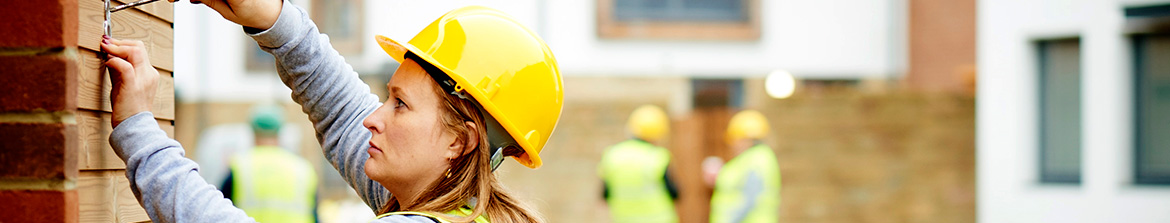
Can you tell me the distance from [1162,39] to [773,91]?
21.2 ft

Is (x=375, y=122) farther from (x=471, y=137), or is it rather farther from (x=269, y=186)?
(x=269, y=186)

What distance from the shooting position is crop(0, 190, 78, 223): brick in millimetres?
1804

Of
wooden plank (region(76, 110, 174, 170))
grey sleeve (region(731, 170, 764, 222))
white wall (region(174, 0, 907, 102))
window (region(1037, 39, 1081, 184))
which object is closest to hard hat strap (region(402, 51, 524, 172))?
wooden plank (region(76, 110, 174, 170))

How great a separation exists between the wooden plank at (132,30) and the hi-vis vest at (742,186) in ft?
25.5

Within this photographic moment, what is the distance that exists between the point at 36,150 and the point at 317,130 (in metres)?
0.74

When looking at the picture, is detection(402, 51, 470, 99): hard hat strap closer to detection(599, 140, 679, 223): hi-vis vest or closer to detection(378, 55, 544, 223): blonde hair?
detection(378, 55, 544, 223): blonde hair

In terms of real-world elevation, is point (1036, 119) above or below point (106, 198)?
below

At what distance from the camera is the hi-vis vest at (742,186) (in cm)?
973

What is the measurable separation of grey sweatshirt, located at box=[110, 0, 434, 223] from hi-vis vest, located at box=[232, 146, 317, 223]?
5.56 metres

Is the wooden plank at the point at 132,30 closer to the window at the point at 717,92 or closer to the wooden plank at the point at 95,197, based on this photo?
the wooden plank at the point at 95,197

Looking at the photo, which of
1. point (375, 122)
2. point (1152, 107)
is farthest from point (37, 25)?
point (1152, 107)

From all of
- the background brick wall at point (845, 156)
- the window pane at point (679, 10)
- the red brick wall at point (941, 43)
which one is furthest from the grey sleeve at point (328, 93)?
the red brick wall at point (941, 43)

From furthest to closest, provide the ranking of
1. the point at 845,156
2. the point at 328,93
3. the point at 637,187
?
the point at 845,156
the point at 637,187
the point at 328,93

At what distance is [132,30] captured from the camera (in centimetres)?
207
